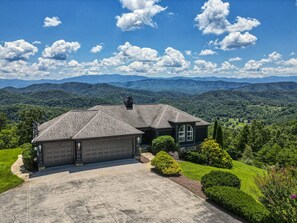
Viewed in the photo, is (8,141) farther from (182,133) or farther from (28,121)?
(182,133)

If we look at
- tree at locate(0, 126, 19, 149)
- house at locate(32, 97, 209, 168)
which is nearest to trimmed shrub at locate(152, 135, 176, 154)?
house at locate(32, 97, 209, 168)

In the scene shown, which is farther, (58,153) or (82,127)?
(82,127)

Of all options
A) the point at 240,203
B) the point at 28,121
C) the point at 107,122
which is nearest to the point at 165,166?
the point at 107,122

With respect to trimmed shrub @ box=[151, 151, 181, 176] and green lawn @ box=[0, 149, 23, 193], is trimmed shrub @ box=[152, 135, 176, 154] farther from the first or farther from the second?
green lawn @ box=[0, 149, 23, 193]

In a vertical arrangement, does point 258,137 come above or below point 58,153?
→ below

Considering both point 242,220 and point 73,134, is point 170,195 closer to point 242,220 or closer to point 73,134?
point 242,220

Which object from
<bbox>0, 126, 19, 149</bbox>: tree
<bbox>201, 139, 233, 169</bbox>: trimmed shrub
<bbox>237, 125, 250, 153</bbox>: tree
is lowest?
<bbox>237, 125, 250, 153</bbox>: tree

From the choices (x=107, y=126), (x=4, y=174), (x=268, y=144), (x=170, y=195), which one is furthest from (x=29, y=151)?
(x=268, y=144)
